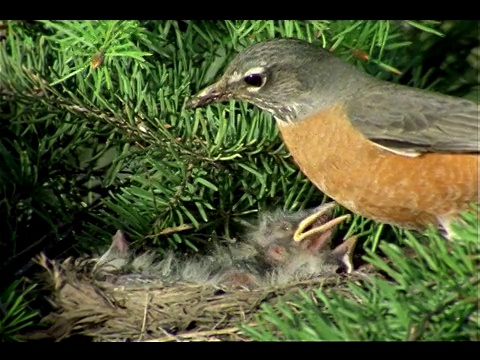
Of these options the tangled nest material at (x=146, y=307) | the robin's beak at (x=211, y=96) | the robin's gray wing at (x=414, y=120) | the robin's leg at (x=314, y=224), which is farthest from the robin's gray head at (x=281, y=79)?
the tangled nest material at (x=146, y=307)

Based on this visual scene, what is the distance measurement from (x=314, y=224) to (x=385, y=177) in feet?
1.48

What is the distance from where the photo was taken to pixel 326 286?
3189 mm

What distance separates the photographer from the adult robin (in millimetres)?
3145

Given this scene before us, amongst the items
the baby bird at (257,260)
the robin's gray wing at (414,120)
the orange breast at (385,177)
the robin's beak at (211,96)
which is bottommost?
the baby bird at (257,260)

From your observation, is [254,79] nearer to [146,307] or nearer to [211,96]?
[211,96]

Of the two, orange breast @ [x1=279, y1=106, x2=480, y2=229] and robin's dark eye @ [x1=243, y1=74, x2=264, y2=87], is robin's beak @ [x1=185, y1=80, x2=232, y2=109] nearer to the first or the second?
robin's dark eye @ [x1=243, y1=74, x2=264, y2=87]

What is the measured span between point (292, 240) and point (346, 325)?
1401 mm

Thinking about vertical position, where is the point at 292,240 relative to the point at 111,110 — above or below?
below

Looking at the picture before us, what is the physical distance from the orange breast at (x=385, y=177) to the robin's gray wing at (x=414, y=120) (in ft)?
0.11

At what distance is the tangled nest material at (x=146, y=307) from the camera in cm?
293

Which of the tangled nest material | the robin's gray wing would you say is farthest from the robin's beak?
the tangled nest material

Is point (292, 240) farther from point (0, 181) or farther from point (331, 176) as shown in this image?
point (0, 181)

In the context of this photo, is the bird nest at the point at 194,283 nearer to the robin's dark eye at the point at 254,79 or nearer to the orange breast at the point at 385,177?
the orange breast at the point at 385,177

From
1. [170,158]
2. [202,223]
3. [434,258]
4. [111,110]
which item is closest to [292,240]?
[202,223]
